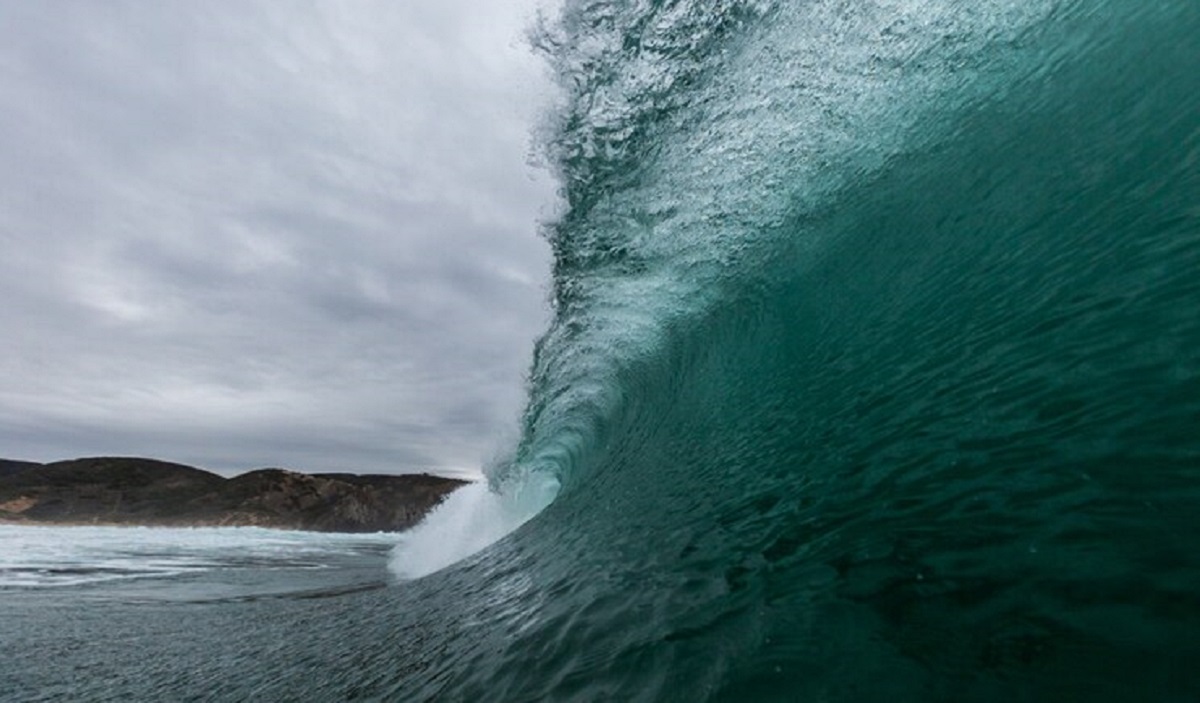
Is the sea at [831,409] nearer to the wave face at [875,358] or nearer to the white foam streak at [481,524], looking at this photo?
the wave face at [875,358]

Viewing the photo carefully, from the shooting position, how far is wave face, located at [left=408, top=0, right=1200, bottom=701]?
2.03 m

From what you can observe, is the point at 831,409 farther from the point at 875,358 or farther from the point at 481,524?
the point at 481,524

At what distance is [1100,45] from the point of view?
265 inches

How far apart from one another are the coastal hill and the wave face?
123m

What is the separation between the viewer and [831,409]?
473 centimetres

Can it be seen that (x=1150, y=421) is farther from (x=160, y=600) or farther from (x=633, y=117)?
(x=160, y=600)

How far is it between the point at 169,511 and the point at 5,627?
147888mm

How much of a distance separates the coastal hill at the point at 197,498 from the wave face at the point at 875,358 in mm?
122770

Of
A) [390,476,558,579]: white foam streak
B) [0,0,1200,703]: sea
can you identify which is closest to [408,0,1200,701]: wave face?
[0,0,1200,703]: sea

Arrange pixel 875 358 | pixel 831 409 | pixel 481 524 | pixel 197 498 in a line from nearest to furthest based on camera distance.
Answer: pixel 831 409
pixel 875 358
pixel 481 524
pixel 197 498

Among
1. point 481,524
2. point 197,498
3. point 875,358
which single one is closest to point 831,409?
point 875,358

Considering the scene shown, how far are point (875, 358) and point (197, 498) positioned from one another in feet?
537

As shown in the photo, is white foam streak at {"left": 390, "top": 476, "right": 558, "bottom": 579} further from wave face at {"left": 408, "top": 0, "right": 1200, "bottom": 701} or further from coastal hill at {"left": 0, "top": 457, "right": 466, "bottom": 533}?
coastal hill at {"left": 0, "top": 457, "right": 466, "bottom": 533}

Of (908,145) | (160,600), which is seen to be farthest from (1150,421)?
(160,600)
